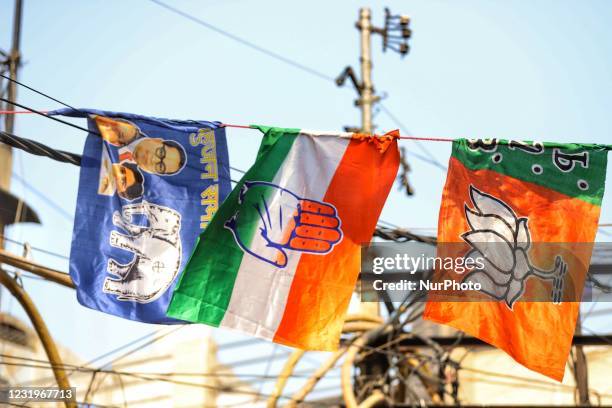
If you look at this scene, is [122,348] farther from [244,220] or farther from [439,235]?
[439,235]

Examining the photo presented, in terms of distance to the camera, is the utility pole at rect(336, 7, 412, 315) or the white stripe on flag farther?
the utility pole at rect(336, 7, 412, 315)

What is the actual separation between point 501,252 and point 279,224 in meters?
2.22

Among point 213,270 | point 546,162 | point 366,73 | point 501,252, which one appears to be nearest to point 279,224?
point 213,270

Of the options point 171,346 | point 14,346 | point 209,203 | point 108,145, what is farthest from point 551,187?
point 171,346

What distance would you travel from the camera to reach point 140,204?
8922 millimetres

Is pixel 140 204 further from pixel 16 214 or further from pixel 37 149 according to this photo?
pixel 16 214

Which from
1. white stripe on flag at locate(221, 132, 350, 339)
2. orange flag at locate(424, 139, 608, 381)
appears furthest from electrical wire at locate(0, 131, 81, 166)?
orange flag at locate(424, 139, 608, 381)

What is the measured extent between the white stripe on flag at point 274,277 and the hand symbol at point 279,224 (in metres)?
0.08

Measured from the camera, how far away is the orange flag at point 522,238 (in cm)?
883

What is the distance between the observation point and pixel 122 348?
40.6 ft

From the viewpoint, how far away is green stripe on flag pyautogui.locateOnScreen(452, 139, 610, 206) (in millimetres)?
9281

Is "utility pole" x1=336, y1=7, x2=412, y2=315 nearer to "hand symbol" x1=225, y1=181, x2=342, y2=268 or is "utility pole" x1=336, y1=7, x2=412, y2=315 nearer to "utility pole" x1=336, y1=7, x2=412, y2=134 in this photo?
"utility pole" x1=336, y1=7, x2=412, y2=134

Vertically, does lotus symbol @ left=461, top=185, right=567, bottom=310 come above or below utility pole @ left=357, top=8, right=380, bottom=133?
below

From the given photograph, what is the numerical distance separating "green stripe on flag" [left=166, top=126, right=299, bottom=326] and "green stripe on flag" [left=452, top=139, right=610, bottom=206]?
6.86ft
